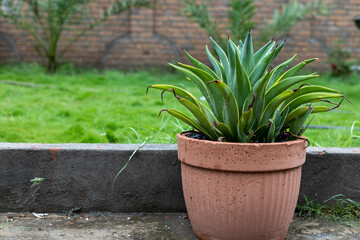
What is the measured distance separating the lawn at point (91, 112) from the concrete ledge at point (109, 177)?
0.88 feet

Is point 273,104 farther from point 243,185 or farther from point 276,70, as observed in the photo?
point 243,185

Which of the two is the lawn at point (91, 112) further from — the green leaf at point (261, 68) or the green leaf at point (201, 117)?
the green leaf at point (261, 68)

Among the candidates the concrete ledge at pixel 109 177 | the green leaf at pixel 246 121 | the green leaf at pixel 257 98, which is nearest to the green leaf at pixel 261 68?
the green leaf at pixel 257 98

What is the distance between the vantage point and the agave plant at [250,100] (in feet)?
6.26

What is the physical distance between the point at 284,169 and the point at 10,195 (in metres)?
1.54

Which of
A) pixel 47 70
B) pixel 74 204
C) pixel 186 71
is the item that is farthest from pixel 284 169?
pixel 47 70

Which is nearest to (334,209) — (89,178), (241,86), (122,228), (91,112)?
(241,86)

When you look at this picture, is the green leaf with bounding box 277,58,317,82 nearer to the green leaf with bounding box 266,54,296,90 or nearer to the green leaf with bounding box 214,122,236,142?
the green leaf with bounding box 266,54,296,90

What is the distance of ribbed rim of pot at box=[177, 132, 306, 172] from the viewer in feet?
6.00

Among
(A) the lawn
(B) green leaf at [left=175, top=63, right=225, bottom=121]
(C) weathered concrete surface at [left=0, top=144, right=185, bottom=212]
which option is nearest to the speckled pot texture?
(B) green leaf at [left=175, top=63, right=225, bottom=121]

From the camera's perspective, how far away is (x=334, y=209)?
7.94 feet

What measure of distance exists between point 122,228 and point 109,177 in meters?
0.32

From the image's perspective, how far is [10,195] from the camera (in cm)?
238

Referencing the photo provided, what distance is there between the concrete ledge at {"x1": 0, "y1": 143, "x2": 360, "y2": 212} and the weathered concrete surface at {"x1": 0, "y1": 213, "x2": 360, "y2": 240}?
74 millimetres
